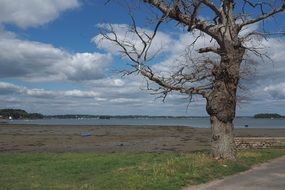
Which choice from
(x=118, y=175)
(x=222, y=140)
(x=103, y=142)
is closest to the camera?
(x=118, y=175)

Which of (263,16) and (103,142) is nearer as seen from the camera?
(263,16)

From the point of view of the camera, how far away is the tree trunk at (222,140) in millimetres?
18875

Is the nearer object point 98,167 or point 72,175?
point 72,175

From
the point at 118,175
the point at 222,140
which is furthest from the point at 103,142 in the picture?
the point at 118,175

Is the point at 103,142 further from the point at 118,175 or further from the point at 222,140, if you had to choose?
the point at 118,175

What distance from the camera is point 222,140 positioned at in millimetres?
18969

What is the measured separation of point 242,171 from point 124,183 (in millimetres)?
5277

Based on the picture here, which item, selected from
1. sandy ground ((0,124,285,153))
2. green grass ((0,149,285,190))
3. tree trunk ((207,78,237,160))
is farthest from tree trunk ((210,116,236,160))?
sandy ground ((0,124,285,153))

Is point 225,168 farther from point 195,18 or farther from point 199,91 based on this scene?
point 195,18

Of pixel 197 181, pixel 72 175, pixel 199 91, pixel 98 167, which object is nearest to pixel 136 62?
pixel 199 91

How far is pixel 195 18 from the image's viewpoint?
60.7ft

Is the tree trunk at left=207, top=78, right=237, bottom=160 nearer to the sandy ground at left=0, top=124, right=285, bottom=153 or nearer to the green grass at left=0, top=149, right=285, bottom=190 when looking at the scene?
the green grass at left=0, top=149, right=285, bottom=190

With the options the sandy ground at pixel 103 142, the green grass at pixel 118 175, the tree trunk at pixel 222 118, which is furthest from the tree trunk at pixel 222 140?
the sandy ground at pixel 103 142

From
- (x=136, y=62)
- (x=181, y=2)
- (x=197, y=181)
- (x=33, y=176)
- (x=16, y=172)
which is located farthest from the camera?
(x=136, y=62)
